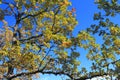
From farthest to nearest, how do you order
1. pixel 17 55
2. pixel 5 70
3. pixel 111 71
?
1. pixel 5 70
2. pixel 17 55
3. pixel 111 71

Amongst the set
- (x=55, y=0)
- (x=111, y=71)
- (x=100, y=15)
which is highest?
(x=55, y=0)

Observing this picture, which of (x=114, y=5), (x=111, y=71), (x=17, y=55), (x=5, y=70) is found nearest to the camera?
(x=114, y=5)

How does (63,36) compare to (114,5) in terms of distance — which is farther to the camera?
(63,36)

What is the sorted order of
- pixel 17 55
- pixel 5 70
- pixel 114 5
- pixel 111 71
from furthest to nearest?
pixel 5 70 → pixel 17 55 → pixel 111 71 → pixel 114 5

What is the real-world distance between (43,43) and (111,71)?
673 cm

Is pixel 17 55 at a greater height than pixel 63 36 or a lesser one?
lesser

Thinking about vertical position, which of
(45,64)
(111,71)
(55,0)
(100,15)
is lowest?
(111,71)

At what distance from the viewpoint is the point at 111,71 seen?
68.1 ft

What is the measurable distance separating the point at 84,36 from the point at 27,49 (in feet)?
13.8

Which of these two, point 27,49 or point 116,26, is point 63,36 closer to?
point 27,49

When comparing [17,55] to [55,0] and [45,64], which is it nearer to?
[45,64]

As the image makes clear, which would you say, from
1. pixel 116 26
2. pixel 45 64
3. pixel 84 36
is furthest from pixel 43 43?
pixel 116 26

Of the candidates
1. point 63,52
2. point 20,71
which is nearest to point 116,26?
point 63,52

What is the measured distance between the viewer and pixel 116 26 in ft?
70.5
